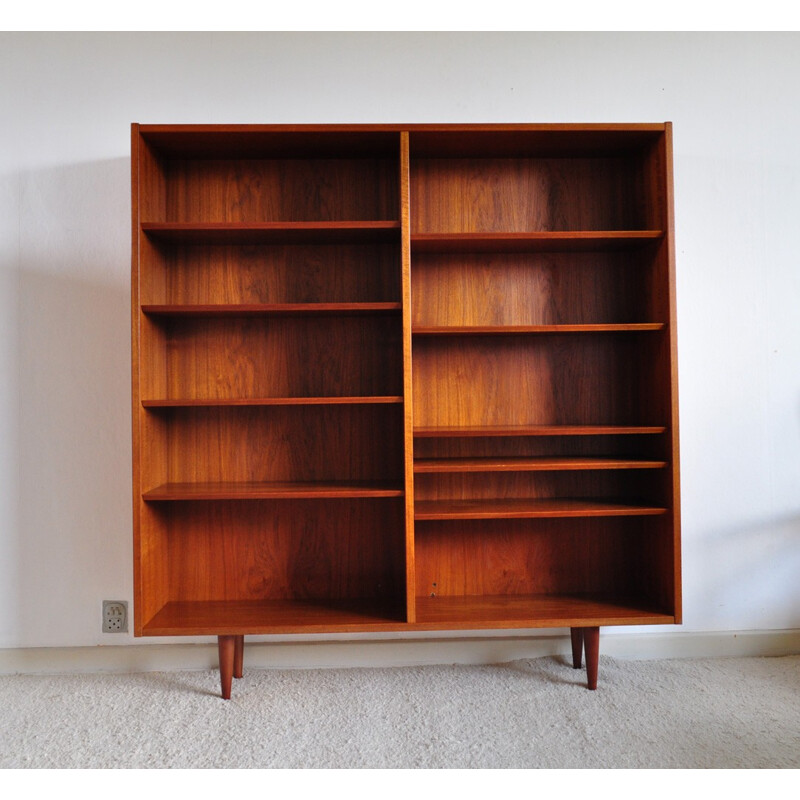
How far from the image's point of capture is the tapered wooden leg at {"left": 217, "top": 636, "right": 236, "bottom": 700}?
183cm

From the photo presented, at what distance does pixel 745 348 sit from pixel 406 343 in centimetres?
126

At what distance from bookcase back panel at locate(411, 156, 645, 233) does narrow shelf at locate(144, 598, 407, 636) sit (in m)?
1.28

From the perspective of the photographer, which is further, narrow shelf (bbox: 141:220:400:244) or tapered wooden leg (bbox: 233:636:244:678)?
tapered wooden leg (bbox: 233:636:244:678)

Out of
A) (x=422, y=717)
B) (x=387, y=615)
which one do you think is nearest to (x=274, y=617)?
(x=387, y=615)

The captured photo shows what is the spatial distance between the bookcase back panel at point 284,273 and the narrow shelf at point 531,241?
17 cm

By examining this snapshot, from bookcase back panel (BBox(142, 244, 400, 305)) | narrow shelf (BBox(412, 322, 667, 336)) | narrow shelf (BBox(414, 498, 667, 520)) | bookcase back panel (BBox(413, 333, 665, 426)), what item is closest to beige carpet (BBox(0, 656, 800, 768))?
narrow shelf (BBox(414, 498, 667, 520))

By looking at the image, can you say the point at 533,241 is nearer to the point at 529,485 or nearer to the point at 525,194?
the point at 525,194

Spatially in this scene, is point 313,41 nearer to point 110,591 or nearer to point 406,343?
point 406,343

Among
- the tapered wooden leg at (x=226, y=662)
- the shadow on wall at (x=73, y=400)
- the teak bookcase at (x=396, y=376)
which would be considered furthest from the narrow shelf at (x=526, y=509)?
the shadow on wall at (x=73, y=400)

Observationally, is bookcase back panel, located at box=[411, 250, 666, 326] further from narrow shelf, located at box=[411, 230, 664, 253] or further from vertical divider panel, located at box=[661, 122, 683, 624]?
vertical divider panel, located at box=[661, 122, 683, 624]

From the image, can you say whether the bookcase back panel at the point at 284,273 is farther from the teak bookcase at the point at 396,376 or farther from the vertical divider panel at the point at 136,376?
the vertical divider panel at the point at 136,376

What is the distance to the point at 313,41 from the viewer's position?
82.7 inches

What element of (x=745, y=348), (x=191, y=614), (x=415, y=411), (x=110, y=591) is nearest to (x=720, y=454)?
(x=745, y=348)

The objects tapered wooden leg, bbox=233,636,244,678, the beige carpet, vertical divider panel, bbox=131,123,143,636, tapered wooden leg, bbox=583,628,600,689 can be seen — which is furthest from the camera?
tapered wooden leg, bbox=233,636,244,678
